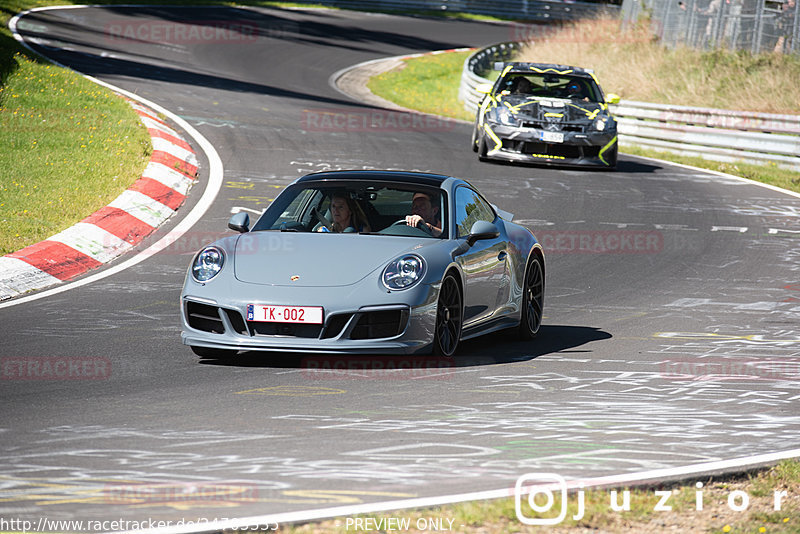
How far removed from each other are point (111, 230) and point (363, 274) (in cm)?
514

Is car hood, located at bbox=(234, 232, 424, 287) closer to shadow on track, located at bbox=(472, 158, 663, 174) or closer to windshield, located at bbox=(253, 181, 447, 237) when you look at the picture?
windshield, located at bbox=(253, 181, 447, 237)

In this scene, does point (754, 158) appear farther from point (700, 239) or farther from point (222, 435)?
point (222, 435)

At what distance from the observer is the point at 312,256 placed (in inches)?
317

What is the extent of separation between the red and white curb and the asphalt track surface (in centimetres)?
45

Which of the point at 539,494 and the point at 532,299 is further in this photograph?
the point at 532,299

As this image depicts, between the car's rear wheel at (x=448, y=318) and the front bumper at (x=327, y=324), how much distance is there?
0.53 feet

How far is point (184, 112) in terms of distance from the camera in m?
20.6

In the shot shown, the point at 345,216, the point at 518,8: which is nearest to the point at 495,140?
the point at 345,216

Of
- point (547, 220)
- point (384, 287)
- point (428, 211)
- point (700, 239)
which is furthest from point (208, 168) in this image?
point (384, 287)
